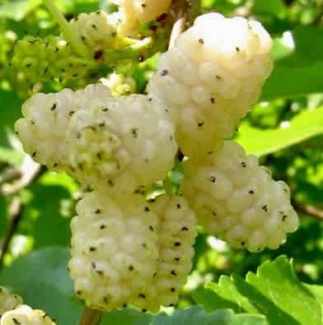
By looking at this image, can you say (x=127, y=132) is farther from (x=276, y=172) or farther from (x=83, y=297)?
(x=276, y=172)

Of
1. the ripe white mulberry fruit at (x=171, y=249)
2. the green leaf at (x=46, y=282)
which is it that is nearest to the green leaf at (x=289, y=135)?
the green leaf at (x=46, y=282)

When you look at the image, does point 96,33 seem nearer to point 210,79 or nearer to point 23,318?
point 210,79

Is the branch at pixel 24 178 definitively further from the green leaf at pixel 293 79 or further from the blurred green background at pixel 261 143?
the green leaf at pixel 293 79

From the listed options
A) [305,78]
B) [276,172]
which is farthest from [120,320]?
[276,172]

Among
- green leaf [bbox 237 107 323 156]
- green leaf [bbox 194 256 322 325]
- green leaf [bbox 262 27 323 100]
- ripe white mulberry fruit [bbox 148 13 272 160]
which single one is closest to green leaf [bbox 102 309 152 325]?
green leaf [bbox 194 256 322 325]

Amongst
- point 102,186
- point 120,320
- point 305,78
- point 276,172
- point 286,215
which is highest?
point 102,186

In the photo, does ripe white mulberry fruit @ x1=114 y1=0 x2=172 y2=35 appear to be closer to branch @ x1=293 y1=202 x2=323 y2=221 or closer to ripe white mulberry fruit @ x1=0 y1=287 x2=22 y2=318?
ripe white mulberry fruit @ x1=0 y1=287 x2=22 y2=318

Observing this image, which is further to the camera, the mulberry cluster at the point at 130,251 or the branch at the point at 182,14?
the branch at the point at 182,14
